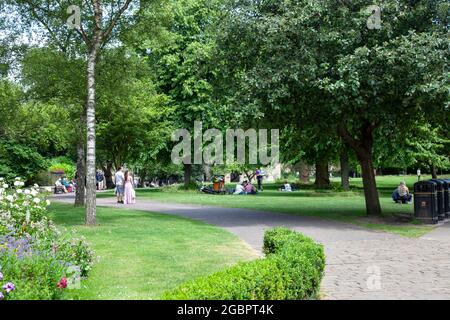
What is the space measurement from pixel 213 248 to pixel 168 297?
6325mm

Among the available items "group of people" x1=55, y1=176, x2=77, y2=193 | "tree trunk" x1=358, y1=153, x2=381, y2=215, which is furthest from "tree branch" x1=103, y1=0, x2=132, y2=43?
"group of people" x1=55, y1=176, x2=77, y2=193

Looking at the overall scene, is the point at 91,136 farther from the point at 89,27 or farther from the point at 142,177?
the point at 142,177

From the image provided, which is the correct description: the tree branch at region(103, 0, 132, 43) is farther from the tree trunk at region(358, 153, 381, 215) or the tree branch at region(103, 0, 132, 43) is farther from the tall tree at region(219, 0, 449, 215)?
the tree trunk at region(358, 153, 381, 215)

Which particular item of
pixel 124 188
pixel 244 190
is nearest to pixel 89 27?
pixel 124 188

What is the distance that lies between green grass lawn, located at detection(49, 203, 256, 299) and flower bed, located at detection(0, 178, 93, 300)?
0.93 feet

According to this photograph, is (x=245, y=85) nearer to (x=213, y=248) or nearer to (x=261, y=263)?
(x=213, y=248)

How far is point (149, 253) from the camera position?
Answer: 33.9 ft

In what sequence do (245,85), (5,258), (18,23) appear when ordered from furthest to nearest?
(18,23) → (245,85) → (5,258)

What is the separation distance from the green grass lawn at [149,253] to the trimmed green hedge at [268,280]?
→ 1.56 m

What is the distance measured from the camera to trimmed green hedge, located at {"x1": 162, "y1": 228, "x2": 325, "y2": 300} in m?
5.04

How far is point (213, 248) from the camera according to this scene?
1115 cm

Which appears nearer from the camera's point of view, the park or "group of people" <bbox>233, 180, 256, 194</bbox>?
the park

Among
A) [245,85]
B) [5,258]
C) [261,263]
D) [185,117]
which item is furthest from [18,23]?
[185,117]

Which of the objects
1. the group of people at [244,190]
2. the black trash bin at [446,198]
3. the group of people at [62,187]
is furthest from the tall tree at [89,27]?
the group of people at [62,187]
